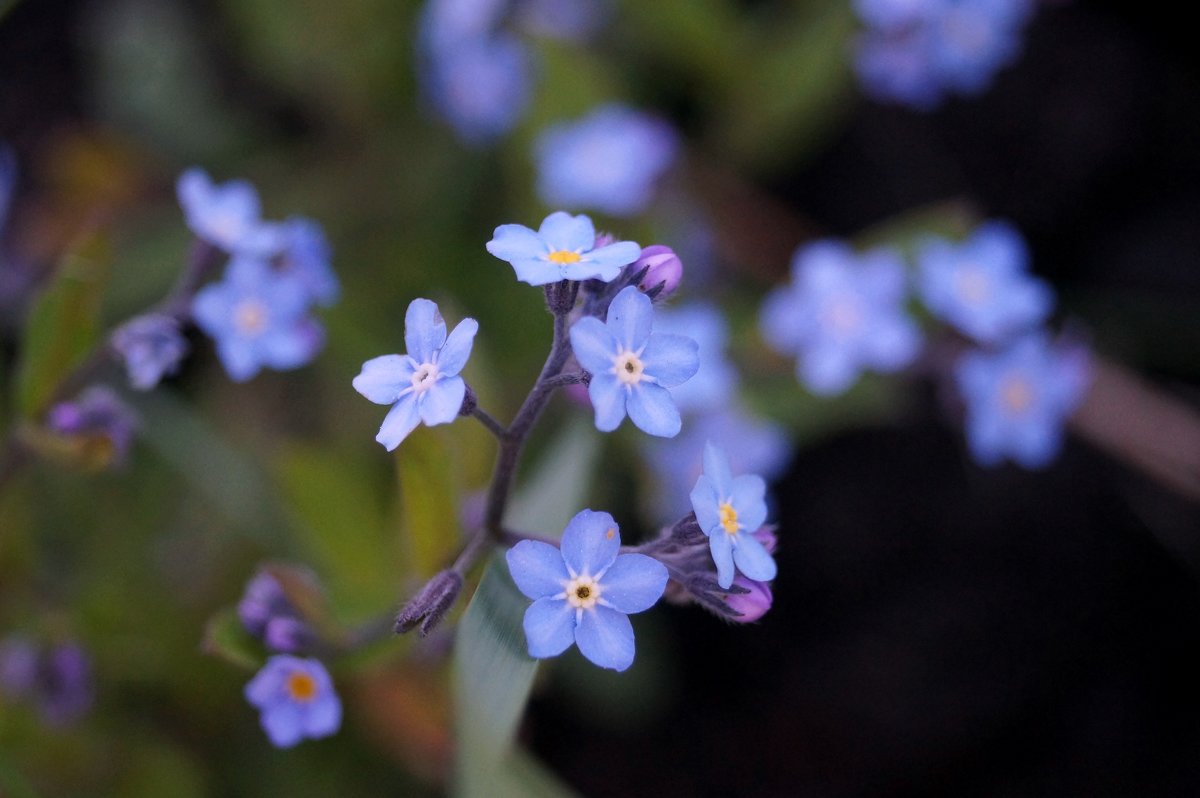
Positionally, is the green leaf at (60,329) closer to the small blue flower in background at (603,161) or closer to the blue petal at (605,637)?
the blue petal at (605,637)

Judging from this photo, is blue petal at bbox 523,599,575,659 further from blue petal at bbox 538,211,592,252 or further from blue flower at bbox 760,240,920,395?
blue flower at bbox 760,240,920,395

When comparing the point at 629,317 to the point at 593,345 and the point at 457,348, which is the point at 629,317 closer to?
the point at 593,345

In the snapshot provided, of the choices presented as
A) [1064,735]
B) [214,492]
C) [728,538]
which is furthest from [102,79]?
[1064,735]

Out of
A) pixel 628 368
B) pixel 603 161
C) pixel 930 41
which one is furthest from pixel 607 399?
pixel 930 41

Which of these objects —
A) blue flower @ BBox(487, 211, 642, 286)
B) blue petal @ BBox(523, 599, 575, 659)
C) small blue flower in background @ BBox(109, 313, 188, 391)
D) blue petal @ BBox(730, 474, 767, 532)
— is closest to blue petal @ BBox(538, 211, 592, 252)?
blue flower @ BBox(487, 211, 642, 286)

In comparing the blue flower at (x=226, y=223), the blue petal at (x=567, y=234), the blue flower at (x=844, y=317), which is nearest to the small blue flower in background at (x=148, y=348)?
the blue flower at (x=226, y=223)

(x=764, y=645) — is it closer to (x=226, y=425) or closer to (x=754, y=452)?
(x=754, y=452)
